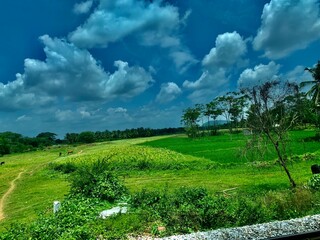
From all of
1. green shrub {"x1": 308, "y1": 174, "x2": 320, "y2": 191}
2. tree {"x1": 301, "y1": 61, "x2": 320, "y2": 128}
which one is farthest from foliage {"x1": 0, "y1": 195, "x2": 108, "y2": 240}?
tree {"x1": 301, "y1": 61, "x2": 320, "y2": 128}

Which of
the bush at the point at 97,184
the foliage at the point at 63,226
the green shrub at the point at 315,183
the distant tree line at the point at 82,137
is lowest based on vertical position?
the green shrub at the point at 315,183

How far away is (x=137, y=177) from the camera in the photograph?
27016 millimetres

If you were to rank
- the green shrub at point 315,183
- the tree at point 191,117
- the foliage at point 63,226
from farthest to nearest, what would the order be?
the tree at point 191,117, the green shrub at point 315,183, the foliage at point 63,226

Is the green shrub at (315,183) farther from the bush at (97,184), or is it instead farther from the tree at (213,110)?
the tree at (213,110)

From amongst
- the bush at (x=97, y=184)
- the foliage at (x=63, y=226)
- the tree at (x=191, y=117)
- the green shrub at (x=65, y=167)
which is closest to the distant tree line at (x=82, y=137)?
the tree at (x=191, y=117)

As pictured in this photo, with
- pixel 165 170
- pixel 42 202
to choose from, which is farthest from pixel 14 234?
pixel 165 170

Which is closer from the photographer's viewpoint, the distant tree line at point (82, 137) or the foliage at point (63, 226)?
the foliage at point (63, 226)

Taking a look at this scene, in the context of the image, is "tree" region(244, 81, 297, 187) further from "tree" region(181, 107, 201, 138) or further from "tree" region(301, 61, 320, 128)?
"tree" region(181, 107, 201, 138)

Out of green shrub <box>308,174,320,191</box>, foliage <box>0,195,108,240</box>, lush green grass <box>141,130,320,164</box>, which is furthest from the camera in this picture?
lush green grass <box>141,130,320,164</box>

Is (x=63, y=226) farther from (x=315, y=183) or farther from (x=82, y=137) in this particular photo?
(x=82, y=137)

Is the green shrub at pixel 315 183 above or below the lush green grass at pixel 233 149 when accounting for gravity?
below

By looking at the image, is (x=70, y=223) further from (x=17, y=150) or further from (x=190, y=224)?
(x=17, y=150)

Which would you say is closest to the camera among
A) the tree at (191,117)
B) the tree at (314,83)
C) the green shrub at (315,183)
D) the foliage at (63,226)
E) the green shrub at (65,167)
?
the foliage at (63,226)

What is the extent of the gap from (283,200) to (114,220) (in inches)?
214
